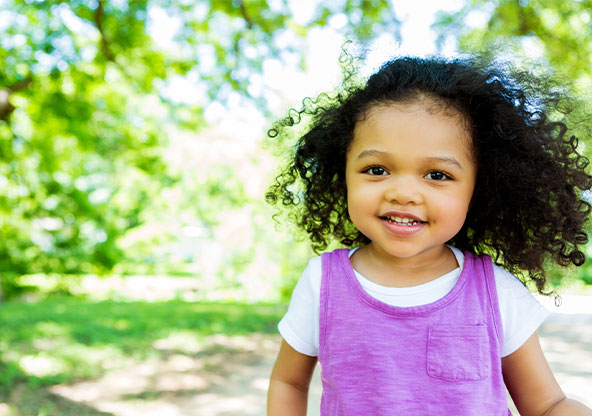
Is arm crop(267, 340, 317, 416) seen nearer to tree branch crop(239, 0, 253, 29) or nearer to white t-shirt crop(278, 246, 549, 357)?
white t-shirt crop(278, 246, 549, 357)

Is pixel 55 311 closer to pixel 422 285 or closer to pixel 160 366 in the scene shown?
pixel 160 366

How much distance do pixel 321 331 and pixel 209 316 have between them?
227 inches

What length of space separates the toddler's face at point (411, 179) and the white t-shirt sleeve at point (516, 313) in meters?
0.19

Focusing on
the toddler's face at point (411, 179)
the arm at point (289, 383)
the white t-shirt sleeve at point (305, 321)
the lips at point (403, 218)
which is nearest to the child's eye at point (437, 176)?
the toddler's face at point (411, 179)

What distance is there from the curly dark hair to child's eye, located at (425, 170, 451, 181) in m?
0.15

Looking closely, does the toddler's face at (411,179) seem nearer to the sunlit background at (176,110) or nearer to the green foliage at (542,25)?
the sunlit background at (176,110)

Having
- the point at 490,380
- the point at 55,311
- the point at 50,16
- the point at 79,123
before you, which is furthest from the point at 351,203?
the point at 55,311

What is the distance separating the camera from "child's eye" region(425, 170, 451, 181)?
126 cm

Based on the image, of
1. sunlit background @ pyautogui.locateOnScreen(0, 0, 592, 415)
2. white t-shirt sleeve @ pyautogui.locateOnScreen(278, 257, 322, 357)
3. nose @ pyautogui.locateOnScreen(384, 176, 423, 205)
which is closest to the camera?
nose @ pyautogui.locateOnScreen(384, 176, 423, 205)

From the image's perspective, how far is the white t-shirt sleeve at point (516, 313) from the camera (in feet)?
4.07

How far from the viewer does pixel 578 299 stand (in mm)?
10539

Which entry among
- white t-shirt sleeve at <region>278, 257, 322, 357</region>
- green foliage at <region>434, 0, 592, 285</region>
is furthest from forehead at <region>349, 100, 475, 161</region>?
green foliage at <region>434, 0, 592, 285</region>

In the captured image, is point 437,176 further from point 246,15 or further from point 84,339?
point 246,15

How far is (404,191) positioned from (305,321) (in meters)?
0.41
